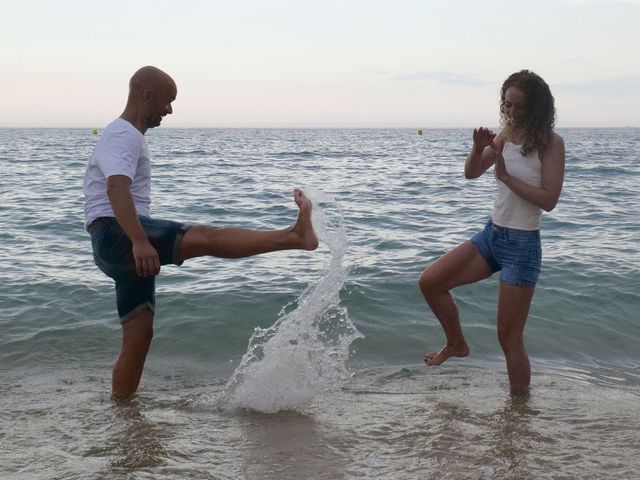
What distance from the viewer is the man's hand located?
4156 millimetres

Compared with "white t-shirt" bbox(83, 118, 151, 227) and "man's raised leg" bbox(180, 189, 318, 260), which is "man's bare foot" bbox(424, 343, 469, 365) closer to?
"man's raised leg" bbox(180, 189, 318, 260)

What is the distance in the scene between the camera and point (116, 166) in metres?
4.12

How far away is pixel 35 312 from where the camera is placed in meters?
7.57

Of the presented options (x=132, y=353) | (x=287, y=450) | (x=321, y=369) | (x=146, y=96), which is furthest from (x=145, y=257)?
(x=321, y=369)

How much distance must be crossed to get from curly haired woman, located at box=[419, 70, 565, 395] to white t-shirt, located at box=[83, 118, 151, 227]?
199 centimetres

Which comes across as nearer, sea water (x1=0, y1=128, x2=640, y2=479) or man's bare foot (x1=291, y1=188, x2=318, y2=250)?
sea water (x1=0, y1=128, x2=640, y2=479)

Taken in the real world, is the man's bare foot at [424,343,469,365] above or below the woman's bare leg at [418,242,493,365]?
below

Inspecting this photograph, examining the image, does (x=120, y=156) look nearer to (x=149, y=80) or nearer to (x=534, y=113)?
(x=149, y=80)

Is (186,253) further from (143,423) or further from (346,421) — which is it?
(346,421)

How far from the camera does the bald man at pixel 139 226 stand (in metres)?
4.16

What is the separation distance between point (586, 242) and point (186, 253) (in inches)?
337

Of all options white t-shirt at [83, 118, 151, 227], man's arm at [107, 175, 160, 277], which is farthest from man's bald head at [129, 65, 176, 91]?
man's arm at [107, 175, 160, 277]

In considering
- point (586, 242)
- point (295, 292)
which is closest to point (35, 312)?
point (295, 292)

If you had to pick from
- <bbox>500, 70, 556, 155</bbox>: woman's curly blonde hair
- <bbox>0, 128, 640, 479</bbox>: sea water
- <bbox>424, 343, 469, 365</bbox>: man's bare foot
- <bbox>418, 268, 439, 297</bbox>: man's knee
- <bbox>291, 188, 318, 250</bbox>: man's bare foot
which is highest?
<bbox>500, 70, 556, 155</bbox>: woman's curly blonde hair
